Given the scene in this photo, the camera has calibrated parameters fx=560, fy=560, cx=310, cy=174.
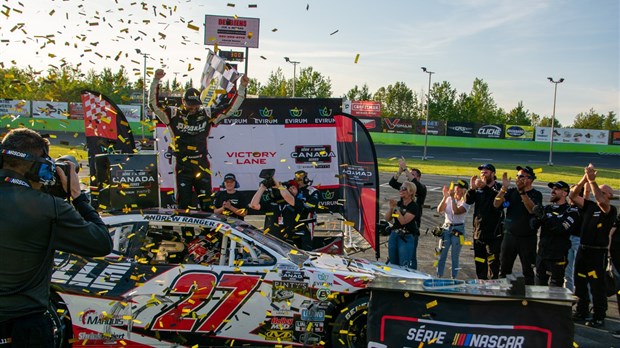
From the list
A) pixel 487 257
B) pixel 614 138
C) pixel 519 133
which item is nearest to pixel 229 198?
pixel 487 257

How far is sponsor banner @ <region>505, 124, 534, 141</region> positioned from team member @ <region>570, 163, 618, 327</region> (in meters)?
47.4

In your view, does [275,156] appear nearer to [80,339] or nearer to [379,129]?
[80,339]

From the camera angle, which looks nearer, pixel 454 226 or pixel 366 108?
pixel 454 226

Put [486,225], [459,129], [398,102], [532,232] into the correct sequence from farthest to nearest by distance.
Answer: [398,102] < [459,129] < [486,225] < [532,232]

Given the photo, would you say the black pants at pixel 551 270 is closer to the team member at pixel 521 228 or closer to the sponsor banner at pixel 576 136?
the team member at pixel 521 228

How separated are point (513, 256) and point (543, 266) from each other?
431mm

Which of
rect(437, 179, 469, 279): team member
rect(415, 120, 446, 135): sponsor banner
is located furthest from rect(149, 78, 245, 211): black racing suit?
rect(415, 120, 446, 135): sponsor banner

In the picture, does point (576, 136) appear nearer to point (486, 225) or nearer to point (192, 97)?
point (486, 225)

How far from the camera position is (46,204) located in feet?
9.41

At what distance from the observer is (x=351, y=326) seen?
17.6 feet

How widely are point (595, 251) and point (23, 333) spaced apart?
6620 mm

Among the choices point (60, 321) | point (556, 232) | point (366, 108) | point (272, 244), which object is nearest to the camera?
point (60, 321)

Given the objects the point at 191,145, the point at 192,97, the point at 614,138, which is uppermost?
the point at 614,138

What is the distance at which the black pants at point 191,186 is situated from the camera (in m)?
8.04
